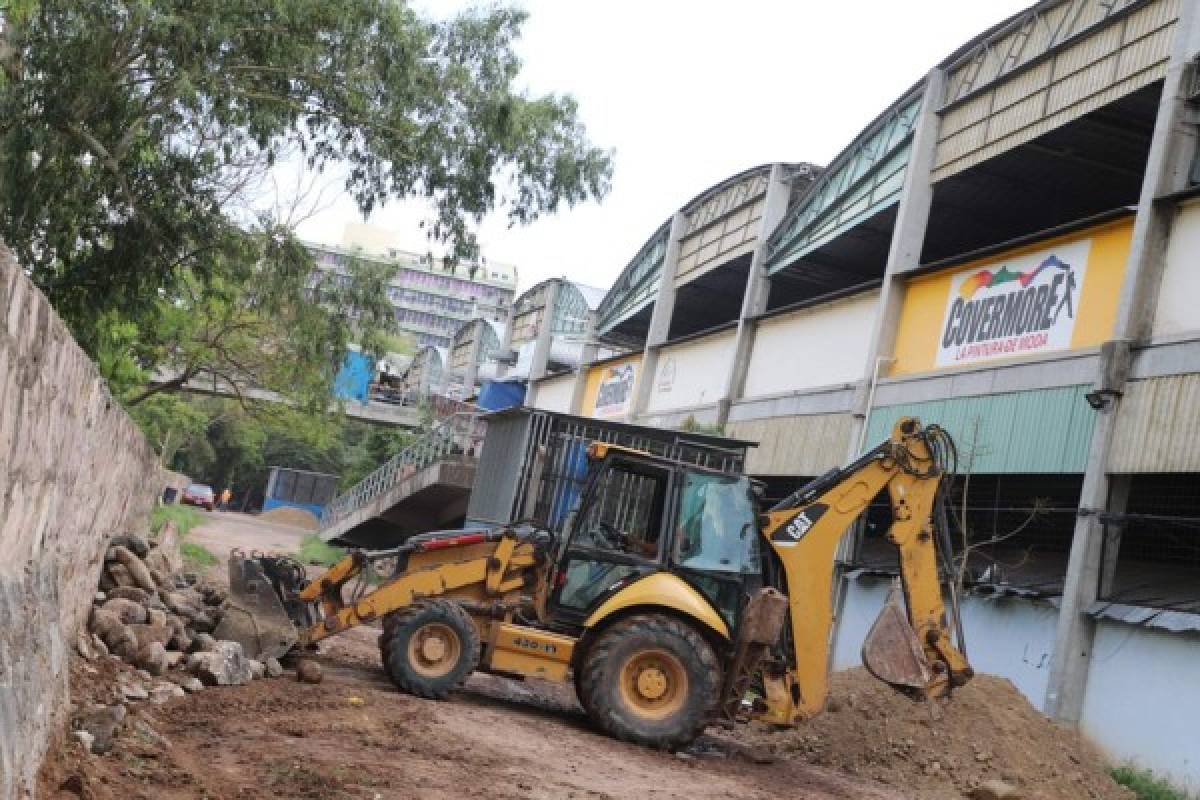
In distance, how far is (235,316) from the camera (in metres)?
31.1

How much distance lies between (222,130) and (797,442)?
10039 mm

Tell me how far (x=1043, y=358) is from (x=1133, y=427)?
83.2 inches

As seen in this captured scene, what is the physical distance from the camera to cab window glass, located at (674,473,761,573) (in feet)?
37.1

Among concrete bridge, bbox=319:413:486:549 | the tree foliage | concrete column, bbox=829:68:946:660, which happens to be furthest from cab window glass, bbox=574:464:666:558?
concrete bridge, bbox=319:413:486:549

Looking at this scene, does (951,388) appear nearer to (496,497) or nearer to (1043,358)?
(1043,358)

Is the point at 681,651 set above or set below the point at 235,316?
below

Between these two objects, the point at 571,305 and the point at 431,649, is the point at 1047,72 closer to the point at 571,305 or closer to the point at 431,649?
the point at 431,649

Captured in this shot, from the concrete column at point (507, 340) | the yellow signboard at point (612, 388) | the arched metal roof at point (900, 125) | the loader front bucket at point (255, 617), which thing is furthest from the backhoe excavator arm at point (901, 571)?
the concrete column at point (507, 340)

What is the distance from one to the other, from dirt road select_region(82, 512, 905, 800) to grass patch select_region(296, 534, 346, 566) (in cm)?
2201

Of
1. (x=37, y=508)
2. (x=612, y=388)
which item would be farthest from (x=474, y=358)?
(x=37, y=508)

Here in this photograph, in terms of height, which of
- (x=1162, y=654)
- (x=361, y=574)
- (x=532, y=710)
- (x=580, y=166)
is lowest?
(x=532, y=710)

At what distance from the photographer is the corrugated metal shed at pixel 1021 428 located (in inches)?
582

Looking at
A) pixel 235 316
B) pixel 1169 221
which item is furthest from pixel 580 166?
pixel 235 316

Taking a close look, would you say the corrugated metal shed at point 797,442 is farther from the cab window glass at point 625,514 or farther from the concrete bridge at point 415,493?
the concrete bridge at point 415,493
